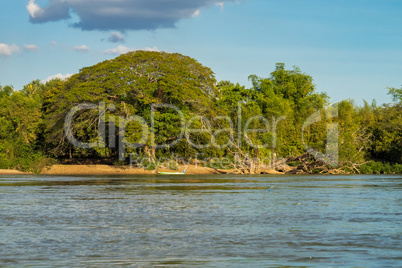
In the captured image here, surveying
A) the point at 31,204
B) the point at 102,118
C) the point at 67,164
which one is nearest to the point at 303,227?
the point at 31,204

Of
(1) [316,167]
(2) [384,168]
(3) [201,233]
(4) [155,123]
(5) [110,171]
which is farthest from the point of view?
(2) [384,168]

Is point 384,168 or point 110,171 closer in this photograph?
point 110,171

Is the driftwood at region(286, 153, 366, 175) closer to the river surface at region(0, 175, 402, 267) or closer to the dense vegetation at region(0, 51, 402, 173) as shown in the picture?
the dense vegetation at region(0, 51, 402, 173)

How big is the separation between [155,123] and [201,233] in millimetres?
49964

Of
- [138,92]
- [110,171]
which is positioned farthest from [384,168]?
[110,171]

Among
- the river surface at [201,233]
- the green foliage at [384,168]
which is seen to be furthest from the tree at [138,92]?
the river surface at [201,233]

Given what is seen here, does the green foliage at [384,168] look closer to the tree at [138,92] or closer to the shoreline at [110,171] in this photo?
the shoreline at [110,171]

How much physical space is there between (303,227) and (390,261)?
211 inches

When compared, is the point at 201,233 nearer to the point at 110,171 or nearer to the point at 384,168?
the point at 110,171

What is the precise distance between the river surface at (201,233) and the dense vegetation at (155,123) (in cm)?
3925

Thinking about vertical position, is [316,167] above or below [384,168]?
above

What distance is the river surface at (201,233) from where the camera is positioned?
12258mm

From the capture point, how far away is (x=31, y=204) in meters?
24.9

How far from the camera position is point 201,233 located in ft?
52.8
